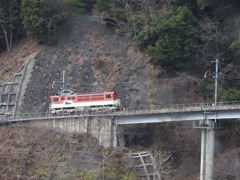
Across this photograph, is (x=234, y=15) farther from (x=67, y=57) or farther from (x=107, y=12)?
(x=67, y=57)

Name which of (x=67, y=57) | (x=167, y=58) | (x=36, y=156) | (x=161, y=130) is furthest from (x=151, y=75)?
(x=36, y=156)

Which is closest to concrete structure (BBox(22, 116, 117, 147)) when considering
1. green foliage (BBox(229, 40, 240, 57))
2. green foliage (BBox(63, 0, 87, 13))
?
green foliage (BBox(229, 40, 240, 57))

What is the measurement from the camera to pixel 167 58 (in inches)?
2361

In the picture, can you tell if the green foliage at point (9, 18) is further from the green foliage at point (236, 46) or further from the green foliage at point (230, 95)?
the green foliage at point (230, 95)

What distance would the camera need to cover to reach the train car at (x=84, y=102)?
5884cm

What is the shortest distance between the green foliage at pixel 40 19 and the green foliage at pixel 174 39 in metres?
15.9

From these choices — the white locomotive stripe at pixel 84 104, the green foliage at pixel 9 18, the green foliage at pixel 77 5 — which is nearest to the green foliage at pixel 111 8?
the green foliage at pixel 77 5

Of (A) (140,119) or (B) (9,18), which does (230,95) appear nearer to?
(A) (140,119)

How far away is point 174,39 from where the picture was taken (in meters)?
59.5

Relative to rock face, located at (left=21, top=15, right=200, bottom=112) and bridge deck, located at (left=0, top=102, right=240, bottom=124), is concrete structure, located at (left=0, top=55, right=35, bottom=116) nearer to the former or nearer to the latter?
rock face, located at (left=21, top=15, right=200, bottom=112)

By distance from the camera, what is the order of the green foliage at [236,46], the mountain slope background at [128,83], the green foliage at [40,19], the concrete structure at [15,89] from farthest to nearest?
the green foliage at [40,19], the concrete structure at [15,89], the green foliage at [236,46], the mountain slope background at [128,83]

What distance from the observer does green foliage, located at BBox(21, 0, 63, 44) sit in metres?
69.7

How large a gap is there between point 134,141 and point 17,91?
18540mm

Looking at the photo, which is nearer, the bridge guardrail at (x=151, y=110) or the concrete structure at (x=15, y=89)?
the bridge guardrail at (x=151, y=110)
